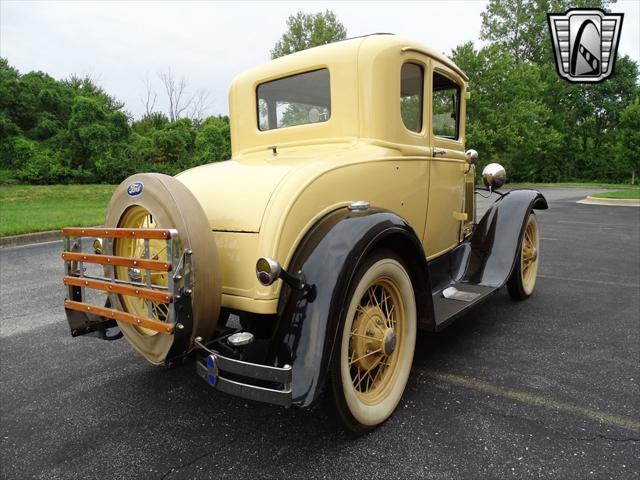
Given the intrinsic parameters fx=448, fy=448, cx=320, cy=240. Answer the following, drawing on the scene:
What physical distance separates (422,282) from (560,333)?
166 cm

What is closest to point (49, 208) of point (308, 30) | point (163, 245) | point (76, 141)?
point (76, 141)

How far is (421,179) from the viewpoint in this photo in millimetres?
3127

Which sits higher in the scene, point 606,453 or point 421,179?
Result: point 421,179

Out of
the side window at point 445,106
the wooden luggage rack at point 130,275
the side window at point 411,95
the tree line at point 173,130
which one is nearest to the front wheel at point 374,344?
the wooden luggage rack at point 130,275

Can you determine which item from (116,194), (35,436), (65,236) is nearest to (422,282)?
(116,194)

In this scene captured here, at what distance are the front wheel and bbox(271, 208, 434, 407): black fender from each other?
0.35 feet

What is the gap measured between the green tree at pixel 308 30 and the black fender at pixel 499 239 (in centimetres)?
3045

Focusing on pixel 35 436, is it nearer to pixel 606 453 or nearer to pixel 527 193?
pixel 606 453

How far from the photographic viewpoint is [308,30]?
32.2m

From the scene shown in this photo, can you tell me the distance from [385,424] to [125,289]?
1442 millimetres

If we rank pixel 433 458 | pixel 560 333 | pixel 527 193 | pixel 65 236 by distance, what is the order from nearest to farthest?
pixel 433 458, pixel 65 236, pixel 560 333, pixel 527 193

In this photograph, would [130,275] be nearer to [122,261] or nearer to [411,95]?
[122,261]

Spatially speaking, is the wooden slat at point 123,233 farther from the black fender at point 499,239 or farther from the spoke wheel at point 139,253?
the black fender at point 499,239

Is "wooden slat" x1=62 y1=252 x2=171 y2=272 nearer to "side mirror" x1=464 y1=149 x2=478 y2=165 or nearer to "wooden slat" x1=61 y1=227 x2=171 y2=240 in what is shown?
"wooden slat" x1=61 y1=227 x2=171 y2=240
